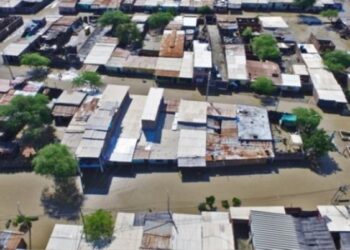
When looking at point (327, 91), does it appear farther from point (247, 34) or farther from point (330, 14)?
point (330, 14)

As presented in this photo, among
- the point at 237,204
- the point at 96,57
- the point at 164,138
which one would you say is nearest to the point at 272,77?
the point at 164,138

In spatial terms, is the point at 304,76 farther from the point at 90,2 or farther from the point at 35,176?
the point at 90,2

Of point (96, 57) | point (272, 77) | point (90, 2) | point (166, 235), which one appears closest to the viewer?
point (166, 235)

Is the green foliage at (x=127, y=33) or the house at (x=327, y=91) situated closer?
the house at (x=327, y=91)

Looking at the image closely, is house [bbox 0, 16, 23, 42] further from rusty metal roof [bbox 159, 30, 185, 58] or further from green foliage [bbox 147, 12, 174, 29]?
rusty metal roof [bbox 159, 30, 185, 58]

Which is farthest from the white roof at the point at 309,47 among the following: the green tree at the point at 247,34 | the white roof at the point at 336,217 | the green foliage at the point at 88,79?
the green foliage at the point at 88,79

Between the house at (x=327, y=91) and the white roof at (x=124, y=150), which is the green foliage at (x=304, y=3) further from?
the white roof at (x=124, y=150)

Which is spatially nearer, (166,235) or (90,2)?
(166,235)
